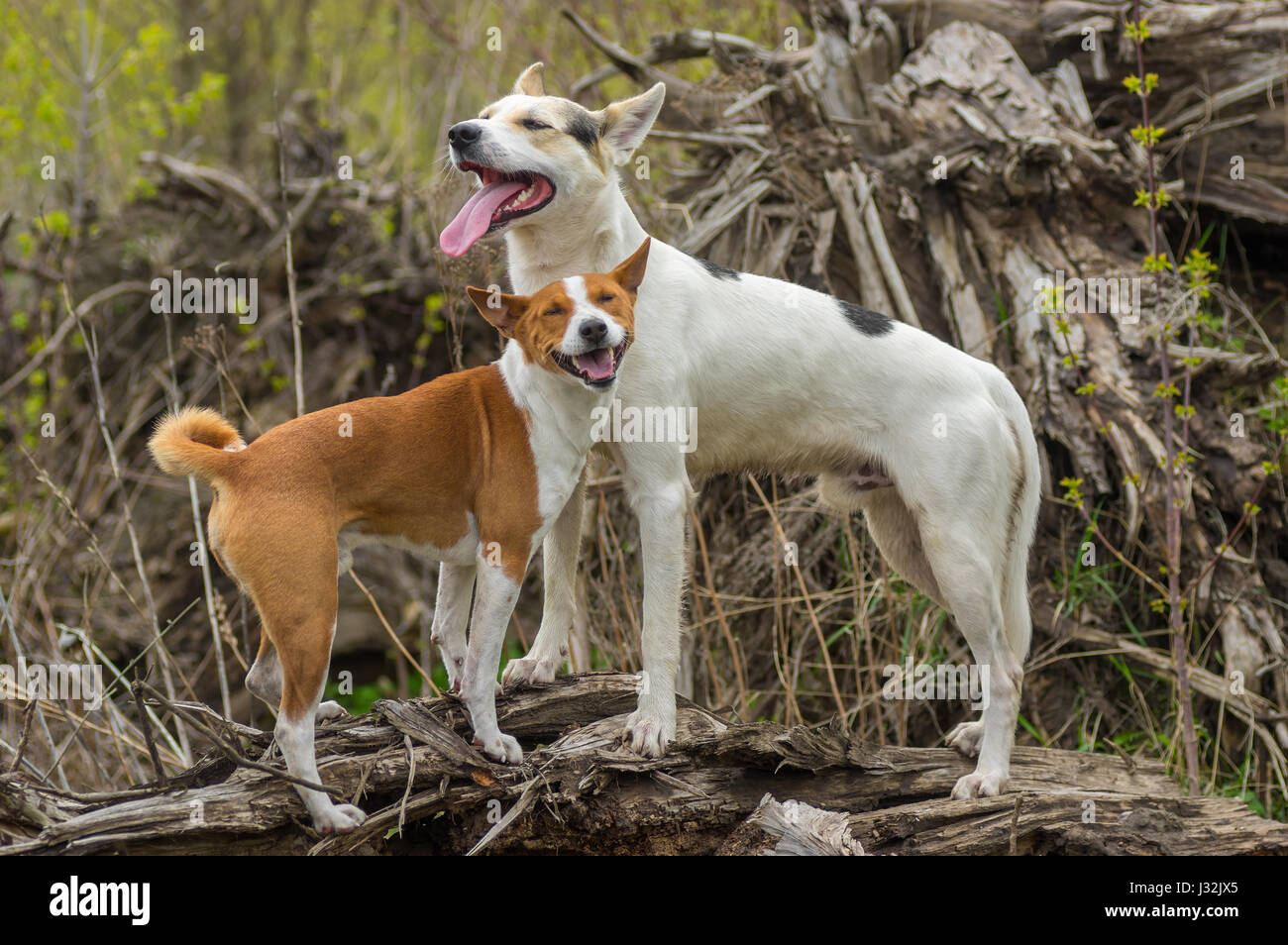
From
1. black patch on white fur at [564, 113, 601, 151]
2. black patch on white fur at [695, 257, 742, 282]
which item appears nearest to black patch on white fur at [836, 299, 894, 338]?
black patch on white fur at [695, 257, 742, 282]

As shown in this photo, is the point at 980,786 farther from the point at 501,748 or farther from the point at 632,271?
the point at 632,271

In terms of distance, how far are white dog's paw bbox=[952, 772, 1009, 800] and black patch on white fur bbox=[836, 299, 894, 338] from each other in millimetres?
1954

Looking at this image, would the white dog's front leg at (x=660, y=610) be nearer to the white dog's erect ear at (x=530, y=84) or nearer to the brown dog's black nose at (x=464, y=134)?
the brown dog's black nose at (x=464, y=134)

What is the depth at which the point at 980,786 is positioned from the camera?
4.81m

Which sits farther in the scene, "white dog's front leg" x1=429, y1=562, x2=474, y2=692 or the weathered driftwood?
"white dog's front leg" x1=429, y1=562, x2=474, y2=692

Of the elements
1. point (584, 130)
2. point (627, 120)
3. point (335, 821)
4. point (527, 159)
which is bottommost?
point (335, 821)

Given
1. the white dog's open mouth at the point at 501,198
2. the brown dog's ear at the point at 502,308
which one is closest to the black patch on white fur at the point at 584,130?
the white dog's open mouth at the point at 501,198

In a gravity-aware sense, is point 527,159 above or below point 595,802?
above

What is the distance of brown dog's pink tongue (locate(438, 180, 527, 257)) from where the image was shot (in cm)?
436

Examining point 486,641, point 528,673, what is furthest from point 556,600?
point 486,641

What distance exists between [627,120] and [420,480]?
1.90m

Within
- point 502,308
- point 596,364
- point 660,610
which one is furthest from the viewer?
point 660,610

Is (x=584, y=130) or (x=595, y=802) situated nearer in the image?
(x=595, y=802)

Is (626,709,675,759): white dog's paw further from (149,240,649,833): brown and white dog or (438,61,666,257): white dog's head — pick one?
(438,61,666,257): white dog's head
